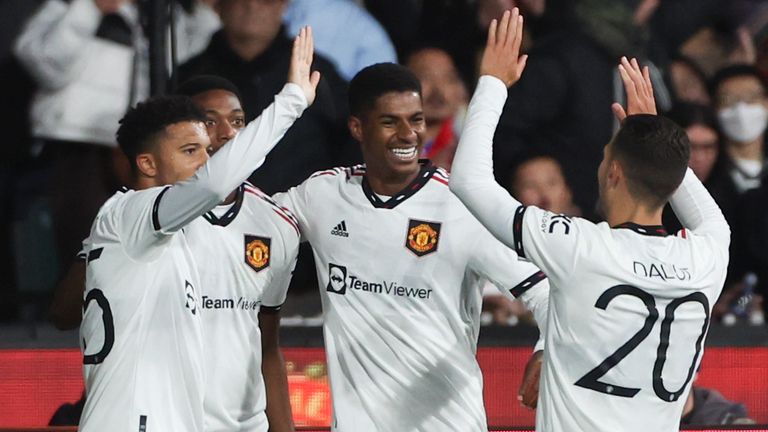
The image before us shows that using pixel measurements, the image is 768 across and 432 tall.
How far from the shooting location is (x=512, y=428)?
5.64 m

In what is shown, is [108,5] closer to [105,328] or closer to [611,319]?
[105,328]

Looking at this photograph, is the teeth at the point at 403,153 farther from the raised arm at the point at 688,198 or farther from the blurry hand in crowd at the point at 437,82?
the blurry hand in crowd at the point at 437,82

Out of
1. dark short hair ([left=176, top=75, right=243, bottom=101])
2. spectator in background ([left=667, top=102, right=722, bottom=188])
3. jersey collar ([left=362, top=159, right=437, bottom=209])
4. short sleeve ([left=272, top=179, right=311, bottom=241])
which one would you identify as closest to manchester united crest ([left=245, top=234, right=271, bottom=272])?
short sleeve ([left=272, top=179, right=311, bottom=241])

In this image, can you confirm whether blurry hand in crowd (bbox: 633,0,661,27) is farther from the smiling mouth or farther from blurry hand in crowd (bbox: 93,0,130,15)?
the smiling mouth

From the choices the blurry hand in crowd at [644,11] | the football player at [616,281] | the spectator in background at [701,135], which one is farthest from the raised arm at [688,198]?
the blurry hand in crowd at [644,11]

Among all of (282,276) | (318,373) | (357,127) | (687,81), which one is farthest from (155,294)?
(687,81)

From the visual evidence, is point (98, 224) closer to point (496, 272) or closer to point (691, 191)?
point (496, 272)

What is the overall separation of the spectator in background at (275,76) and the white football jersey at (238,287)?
2.63 meters

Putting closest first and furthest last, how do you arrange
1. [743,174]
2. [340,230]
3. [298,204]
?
[340,230], [298,204], [743,174]

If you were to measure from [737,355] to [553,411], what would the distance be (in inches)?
101

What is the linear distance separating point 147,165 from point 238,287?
54 cm

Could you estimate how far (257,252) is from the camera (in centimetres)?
499

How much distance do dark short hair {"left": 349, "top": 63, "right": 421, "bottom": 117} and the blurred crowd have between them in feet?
7.05

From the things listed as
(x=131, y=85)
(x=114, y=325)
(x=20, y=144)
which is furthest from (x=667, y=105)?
(x=114, y=325)
